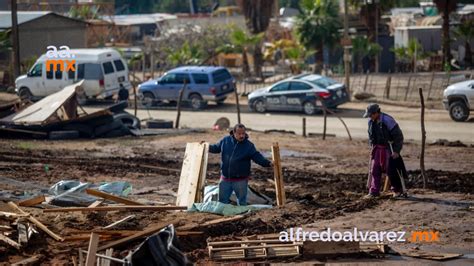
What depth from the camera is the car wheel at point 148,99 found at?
3734 centimetres

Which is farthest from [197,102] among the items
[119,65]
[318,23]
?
[318,23]

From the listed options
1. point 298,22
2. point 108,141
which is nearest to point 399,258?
point 108,141

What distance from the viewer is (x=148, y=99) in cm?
3738

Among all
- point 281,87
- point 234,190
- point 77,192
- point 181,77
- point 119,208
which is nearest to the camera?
point 119,208

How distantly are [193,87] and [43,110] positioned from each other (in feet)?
32.5

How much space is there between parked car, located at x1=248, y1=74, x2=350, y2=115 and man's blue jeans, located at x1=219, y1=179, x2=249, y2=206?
17860 millimetres

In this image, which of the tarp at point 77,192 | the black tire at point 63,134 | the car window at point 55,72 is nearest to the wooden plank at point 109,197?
the tarp at point 77,192

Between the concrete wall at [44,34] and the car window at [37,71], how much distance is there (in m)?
5.89

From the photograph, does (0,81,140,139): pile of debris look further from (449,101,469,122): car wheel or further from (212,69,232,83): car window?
(449,101,469,122): car wheel

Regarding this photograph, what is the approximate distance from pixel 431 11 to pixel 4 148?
139ft

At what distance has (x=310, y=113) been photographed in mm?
33344

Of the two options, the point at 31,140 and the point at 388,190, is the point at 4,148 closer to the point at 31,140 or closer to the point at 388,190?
the point at 31,140

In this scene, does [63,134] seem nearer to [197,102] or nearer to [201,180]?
[197,102]

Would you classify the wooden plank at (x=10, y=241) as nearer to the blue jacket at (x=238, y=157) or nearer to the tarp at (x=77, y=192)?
the tarp at (x=77, y=192)
